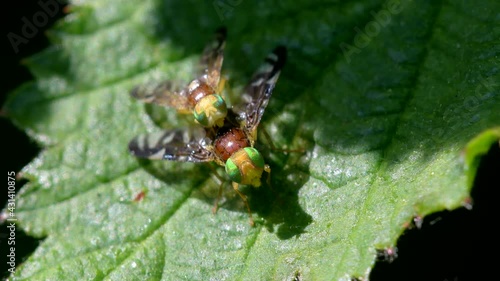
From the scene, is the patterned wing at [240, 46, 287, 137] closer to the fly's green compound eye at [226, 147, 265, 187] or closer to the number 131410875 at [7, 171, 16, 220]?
the fly's green compound eye at [226, 147, 265, 187]

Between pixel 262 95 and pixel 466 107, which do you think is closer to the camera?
pixel 466 107

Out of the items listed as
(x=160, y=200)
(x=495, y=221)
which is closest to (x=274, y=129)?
(x=160, y=200)

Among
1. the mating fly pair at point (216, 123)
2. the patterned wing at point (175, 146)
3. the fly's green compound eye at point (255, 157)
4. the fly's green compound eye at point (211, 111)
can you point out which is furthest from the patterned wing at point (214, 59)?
the fly's green compound eye at point (255, 157)

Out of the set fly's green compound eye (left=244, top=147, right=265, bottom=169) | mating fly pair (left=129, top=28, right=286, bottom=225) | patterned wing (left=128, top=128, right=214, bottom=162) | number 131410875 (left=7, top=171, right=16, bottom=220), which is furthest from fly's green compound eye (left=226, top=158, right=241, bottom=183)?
number 131410875 (left=7, top=171, right=16, bottom=220)

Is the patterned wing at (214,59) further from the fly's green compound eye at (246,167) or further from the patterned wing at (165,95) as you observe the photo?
the fly's green compound eye at (246,167)

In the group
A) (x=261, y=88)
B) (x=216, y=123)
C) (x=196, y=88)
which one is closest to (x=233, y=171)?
(x=216, y=123)

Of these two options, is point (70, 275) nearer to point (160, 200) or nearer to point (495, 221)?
point (160, 200)
